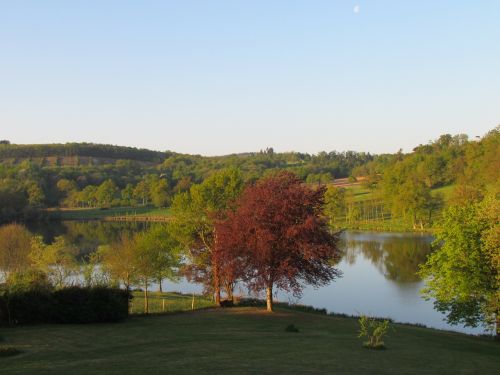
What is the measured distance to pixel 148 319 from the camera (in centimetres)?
2522

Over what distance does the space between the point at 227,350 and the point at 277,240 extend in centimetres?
1233

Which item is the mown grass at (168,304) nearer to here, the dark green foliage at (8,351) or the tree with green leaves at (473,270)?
the tree with green leaves at (473,270)

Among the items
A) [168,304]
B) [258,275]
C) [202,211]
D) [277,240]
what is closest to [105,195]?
[202,211]

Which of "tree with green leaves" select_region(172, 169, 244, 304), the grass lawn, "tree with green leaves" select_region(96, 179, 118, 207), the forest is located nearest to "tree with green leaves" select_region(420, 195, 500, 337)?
the grass lawn

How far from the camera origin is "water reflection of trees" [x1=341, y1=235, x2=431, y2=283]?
182ft

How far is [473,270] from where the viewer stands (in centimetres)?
2795

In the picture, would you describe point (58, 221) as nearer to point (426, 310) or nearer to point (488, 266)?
point (426, 310)

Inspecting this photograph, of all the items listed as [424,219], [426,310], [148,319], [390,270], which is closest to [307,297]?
[426,310]

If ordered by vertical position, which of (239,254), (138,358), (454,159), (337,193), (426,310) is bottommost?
(426,310)

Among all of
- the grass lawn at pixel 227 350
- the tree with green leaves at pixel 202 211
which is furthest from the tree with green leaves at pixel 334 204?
the grass lawn at pixel 227 350

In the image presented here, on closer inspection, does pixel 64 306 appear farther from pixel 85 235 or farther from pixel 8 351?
pixel 85 235

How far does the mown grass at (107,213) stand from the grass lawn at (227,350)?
11372cm

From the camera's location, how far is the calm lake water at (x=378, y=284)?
126 feet

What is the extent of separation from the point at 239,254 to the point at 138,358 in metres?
14.5
